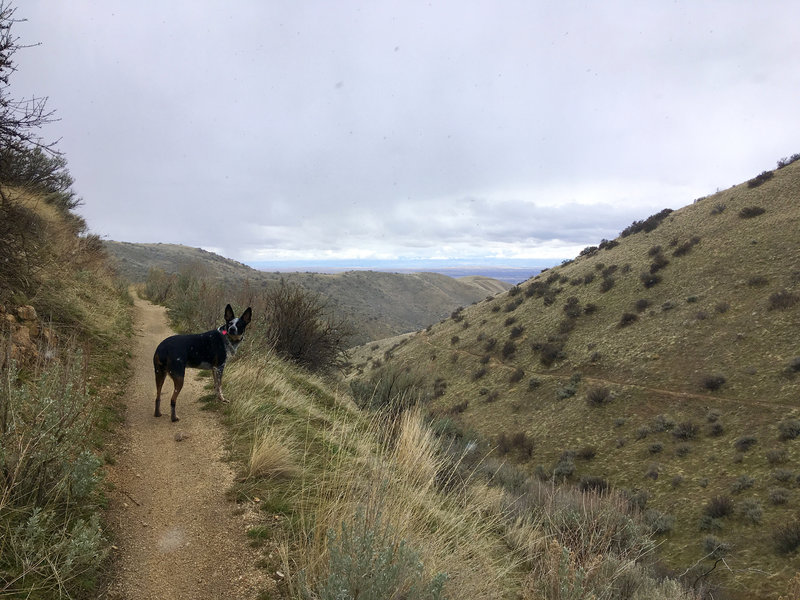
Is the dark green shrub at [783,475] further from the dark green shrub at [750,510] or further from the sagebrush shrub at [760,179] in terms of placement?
the sagebrush shrub at [760,179]

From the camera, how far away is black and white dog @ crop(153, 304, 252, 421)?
5.31 meters

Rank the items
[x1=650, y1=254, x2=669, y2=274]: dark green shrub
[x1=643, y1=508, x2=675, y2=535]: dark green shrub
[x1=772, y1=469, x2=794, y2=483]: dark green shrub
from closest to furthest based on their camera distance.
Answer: [x1=643, y1=508, x2=675, y2=535]: dark green shrub < [x1=772, y1=469, x2=794, y2=483]: dark green shrub < [x1=650, y1=254, x2=669, y2=274]: dark green shrub

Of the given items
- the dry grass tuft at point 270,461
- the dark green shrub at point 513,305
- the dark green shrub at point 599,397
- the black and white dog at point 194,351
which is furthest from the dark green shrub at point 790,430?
the dark green shrub at point 513,305

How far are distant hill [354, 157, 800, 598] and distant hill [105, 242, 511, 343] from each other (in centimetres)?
4153

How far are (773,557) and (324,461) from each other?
1117cm

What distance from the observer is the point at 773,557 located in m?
9.34

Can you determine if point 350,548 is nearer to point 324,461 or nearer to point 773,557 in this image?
point 324,461

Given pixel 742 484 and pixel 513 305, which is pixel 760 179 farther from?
pixel 742 484

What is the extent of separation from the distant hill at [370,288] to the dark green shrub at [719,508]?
56197 mm

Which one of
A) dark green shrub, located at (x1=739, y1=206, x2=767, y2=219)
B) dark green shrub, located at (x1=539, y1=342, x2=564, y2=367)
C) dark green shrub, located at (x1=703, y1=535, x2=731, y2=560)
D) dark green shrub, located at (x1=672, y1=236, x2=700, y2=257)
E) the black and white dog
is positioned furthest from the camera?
dark green shrub, located at (x1=672, y1=236, x2=700, y2=257)

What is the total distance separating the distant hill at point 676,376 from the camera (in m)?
11.2

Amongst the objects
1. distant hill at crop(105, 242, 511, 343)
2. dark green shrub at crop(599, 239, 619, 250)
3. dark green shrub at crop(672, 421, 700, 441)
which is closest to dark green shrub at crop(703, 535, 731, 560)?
dark green shrub at crop(672, 421, 700, 441)

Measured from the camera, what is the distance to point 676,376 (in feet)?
61.9

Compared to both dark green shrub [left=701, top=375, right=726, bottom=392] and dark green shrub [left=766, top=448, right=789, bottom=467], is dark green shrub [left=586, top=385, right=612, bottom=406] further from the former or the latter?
dark green shrub [left=766, top=448, right=789, bottom=467]
